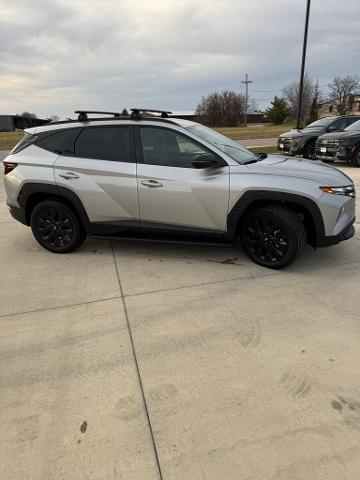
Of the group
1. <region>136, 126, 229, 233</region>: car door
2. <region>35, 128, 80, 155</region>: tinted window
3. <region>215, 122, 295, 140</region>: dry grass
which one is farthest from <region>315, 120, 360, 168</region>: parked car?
<region>215, 122, 295, 140</region>: dry grass

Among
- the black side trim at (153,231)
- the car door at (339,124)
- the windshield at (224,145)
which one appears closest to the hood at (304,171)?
the windshield at (224,145)

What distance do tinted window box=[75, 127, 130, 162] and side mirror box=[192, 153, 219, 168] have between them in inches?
34.5

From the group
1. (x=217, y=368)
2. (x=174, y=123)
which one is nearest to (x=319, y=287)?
(x=217, y=368)

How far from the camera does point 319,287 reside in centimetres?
388

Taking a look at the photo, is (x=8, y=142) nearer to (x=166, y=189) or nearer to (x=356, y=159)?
(x=356, y=159)

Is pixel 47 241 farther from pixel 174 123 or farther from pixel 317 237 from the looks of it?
pixel 317 237

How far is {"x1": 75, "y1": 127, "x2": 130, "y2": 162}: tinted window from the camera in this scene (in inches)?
179

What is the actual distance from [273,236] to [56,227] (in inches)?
105

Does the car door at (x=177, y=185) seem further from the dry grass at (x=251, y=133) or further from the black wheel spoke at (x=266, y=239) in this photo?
Result: the dry grass at (x=251, y=133)

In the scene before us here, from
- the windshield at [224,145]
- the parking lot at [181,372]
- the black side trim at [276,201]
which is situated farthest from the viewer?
the windshield at [224,145]

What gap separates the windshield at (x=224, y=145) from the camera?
14.5ft

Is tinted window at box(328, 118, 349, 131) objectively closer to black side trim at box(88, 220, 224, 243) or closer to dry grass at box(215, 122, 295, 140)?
black side trim at box(88, 220, 224, 243)

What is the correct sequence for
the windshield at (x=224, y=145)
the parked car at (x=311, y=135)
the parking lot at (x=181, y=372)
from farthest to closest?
the parked car at (x=311, y=135) < the windshield at (x=224, y=145) < the parking lot at (x=181, y=372)

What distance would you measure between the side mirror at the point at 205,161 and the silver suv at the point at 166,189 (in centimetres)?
1
